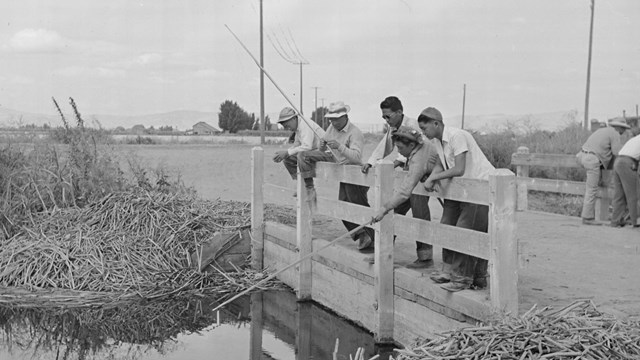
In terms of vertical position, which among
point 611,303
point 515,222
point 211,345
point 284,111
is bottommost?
point 211,345

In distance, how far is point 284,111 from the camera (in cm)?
917

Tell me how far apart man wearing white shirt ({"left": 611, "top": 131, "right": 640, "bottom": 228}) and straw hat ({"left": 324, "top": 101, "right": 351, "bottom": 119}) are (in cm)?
437

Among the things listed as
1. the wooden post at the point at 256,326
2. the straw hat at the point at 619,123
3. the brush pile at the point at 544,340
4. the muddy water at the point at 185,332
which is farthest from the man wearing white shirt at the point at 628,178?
the brush pile at the point at 544,340

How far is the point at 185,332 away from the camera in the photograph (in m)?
8.38

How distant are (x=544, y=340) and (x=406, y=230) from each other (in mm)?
2823

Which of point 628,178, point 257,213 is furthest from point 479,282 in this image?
point 628,178

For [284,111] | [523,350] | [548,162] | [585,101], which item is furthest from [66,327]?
[585,101]

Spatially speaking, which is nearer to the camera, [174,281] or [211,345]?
[211,345]

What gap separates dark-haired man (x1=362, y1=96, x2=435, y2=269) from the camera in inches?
284

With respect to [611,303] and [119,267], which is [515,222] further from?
[119,267]

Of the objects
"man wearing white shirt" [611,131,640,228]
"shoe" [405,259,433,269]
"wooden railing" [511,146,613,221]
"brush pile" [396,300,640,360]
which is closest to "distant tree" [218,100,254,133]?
"wooden railing" [511,146,613,221]

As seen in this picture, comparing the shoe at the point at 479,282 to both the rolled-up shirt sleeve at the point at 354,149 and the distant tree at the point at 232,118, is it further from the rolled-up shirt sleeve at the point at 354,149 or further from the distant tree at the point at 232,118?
the distant tree at the point at 232,118

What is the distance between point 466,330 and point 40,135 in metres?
10.4

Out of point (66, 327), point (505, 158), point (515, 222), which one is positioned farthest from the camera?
point (505, 158)
